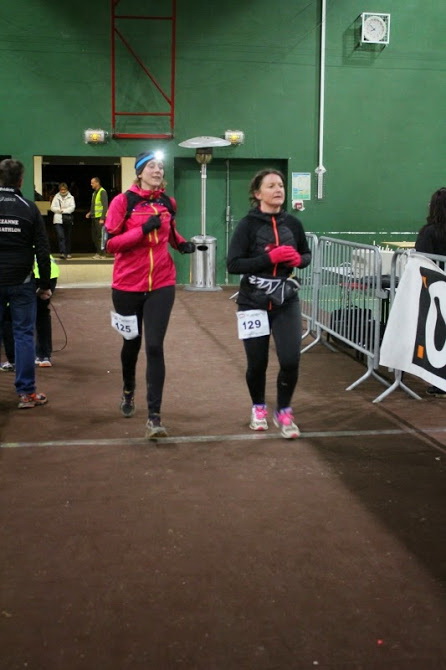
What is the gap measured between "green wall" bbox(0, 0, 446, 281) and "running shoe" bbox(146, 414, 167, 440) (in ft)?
32.9

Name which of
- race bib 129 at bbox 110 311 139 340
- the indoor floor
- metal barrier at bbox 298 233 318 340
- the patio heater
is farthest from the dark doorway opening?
race bib 129 at bbox 110 311 139 340

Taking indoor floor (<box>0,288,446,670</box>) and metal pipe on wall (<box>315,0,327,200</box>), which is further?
metal pipe on wall (<box>315,0,327,200</box>)

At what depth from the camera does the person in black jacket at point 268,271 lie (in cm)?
499

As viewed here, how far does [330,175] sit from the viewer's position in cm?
1491

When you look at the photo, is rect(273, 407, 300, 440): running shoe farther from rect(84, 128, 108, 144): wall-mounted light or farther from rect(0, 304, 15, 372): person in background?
rect(84, 128, 108, 144): wall-mounted light

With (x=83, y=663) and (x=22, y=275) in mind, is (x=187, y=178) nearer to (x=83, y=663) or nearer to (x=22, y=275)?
(x=22, y=275)

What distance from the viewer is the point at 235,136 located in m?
14.4

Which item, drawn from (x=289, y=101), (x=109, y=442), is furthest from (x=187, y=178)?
(x=109, y=442)

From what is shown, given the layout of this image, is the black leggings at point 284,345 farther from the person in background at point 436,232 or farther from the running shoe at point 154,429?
the person in background at point 436,232

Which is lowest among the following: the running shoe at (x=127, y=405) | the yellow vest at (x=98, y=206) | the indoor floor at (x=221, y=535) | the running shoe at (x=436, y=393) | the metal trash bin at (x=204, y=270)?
the indoor floor at (x=221, y=535)

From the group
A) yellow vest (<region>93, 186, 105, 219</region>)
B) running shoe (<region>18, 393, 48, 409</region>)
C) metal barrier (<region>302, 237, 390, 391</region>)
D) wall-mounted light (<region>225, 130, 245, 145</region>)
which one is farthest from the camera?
yellow vest (<region>93, 186, 105, 219</region>)

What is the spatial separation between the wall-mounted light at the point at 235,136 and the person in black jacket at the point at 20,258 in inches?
359

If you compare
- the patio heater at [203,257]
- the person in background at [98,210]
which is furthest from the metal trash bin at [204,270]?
the person in background at [98,210]

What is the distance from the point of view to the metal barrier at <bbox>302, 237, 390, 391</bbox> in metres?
6.70
